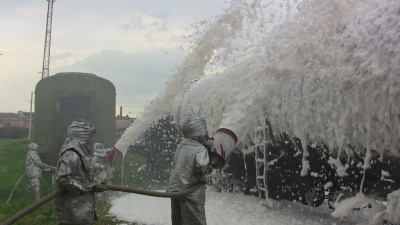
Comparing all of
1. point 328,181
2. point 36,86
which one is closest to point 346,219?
point 328,181

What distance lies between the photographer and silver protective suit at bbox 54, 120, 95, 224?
390 cm

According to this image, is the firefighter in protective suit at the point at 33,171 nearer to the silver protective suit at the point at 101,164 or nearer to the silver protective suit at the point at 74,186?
the silver protective suit at the point at 101,164

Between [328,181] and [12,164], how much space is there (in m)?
12.0

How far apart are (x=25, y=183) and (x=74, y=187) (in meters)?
9.31

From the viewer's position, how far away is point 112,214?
766 cm

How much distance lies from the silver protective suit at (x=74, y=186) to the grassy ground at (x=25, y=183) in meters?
3.00

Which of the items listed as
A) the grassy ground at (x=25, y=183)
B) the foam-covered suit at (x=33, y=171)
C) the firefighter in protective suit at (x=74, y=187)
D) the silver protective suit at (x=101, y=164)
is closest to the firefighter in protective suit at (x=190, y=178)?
the firefighter in protective suit at (x=74, y=187)

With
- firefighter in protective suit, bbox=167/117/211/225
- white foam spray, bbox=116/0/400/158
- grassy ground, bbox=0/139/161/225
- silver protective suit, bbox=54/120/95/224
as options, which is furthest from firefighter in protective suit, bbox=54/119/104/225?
grassy ground, bbox=0/139/161/225

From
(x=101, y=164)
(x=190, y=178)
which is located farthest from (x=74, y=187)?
(x=101, y=164)

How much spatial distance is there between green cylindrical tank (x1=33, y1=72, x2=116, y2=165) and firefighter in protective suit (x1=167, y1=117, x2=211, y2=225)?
371 inches

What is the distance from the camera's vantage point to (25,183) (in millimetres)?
12367

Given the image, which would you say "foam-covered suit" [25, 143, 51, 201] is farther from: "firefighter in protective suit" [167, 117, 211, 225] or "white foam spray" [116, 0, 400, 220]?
"firefighter in protective suit" [167, 117, 211, 225]

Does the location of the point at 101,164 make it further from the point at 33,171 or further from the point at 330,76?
the point at 330,76

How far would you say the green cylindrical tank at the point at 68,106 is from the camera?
13477mm
